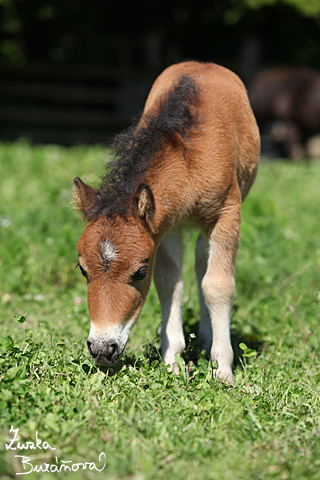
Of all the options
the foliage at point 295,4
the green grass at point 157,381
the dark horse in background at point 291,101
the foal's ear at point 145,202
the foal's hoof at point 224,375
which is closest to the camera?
the green grass at point 157,381

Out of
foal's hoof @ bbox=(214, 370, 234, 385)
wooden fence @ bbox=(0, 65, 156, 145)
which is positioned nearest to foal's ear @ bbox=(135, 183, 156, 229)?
foal's hoof @ bbox=(214, 370, 234, 385)

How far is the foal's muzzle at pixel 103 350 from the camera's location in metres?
2.81

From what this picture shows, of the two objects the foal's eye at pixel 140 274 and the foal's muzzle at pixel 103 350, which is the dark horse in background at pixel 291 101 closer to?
the foal's eye at pixel 140 274

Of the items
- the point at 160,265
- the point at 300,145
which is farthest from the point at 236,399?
the point at 300,145

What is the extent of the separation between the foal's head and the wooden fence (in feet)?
45.6

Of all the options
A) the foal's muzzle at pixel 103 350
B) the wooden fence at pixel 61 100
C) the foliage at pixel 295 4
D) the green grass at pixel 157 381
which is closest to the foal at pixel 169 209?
the foal's muzzle at pixel 103 350

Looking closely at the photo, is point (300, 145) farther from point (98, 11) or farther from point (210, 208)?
point (210, 208)

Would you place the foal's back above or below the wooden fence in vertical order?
above

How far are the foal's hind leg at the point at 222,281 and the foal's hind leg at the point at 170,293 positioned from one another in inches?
10.1

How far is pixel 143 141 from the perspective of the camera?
3379mm

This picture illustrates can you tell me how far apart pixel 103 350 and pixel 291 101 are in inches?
501

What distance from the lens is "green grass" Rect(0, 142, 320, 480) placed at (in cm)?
241

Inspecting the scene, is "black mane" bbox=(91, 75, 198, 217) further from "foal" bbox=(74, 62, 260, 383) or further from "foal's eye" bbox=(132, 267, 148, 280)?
"foal's eye" bbox=(132, 267, 148, 280)

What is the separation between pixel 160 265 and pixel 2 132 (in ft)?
47.0
